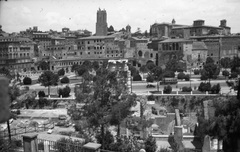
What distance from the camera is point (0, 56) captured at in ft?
188

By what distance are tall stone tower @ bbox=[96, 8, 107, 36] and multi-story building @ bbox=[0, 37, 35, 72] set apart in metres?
23.6

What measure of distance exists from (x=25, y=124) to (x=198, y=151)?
41.0ft

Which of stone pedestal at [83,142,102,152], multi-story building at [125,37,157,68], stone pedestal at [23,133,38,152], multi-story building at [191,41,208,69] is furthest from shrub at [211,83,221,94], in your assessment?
multi-story building at [125,37,157,68]

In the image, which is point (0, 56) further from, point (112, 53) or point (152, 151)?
point (152, 151)

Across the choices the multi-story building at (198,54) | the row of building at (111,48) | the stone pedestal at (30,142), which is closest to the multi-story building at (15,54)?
the row of building at (111,48)

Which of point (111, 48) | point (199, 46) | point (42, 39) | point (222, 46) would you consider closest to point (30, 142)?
point (111, 48)

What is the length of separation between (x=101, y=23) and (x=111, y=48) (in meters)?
16.4

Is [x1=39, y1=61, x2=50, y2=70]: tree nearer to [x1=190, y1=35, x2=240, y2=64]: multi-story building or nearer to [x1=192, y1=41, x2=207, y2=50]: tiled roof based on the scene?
[x1=192, y1=41, x2=207, y2=50]: tiled roof

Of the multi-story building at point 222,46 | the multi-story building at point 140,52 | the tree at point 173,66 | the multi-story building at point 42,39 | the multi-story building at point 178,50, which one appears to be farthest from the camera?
the multi-story building at point 42,39

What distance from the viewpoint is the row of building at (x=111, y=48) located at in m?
58.6

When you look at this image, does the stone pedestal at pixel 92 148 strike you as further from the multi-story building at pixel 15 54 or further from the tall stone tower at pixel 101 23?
the tall stone tower at pixel 101 23

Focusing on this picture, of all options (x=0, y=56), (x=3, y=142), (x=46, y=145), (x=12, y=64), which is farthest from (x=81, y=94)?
(x=0, y=56)

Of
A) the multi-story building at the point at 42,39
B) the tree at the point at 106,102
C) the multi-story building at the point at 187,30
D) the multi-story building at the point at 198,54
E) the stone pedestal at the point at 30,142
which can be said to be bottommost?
the stone pedestal at the point at 30,142

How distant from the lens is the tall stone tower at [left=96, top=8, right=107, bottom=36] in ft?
260
